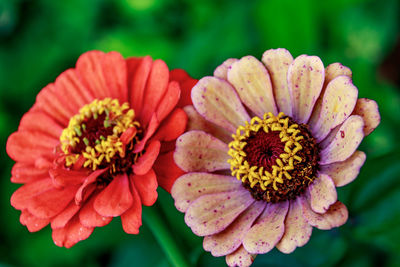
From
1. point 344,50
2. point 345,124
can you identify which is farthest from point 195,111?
point 344,50

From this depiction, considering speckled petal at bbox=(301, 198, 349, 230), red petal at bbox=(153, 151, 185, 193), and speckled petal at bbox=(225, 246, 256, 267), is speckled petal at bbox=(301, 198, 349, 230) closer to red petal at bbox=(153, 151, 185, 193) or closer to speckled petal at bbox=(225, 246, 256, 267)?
speckled petal at bbox=(225, 246, 256, 267)

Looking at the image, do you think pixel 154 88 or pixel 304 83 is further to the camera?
pixel 154 88

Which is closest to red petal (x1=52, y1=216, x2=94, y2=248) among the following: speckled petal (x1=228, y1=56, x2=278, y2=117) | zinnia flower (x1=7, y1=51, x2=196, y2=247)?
zinnia flower (x1=7, y1=51, x2=196, y2=247)

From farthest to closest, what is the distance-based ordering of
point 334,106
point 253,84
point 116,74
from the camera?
point 116,74 → point 253,84 → point 334,106

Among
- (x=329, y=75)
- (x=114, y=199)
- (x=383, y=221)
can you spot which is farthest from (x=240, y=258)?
(x=383, y=221)

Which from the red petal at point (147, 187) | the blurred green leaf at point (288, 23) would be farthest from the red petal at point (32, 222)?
the blurred green leaf at point (288, 23)

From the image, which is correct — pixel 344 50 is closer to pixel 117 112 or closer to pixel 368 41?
pixel 368 41

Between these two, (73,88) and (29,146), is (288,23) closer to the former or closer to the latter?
(73,88)

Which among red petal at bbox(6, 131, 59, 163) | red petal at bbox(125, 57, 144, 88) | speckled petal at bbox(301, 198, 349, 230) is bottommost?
speckled petal at bbox(301, 198, 349, 230)
